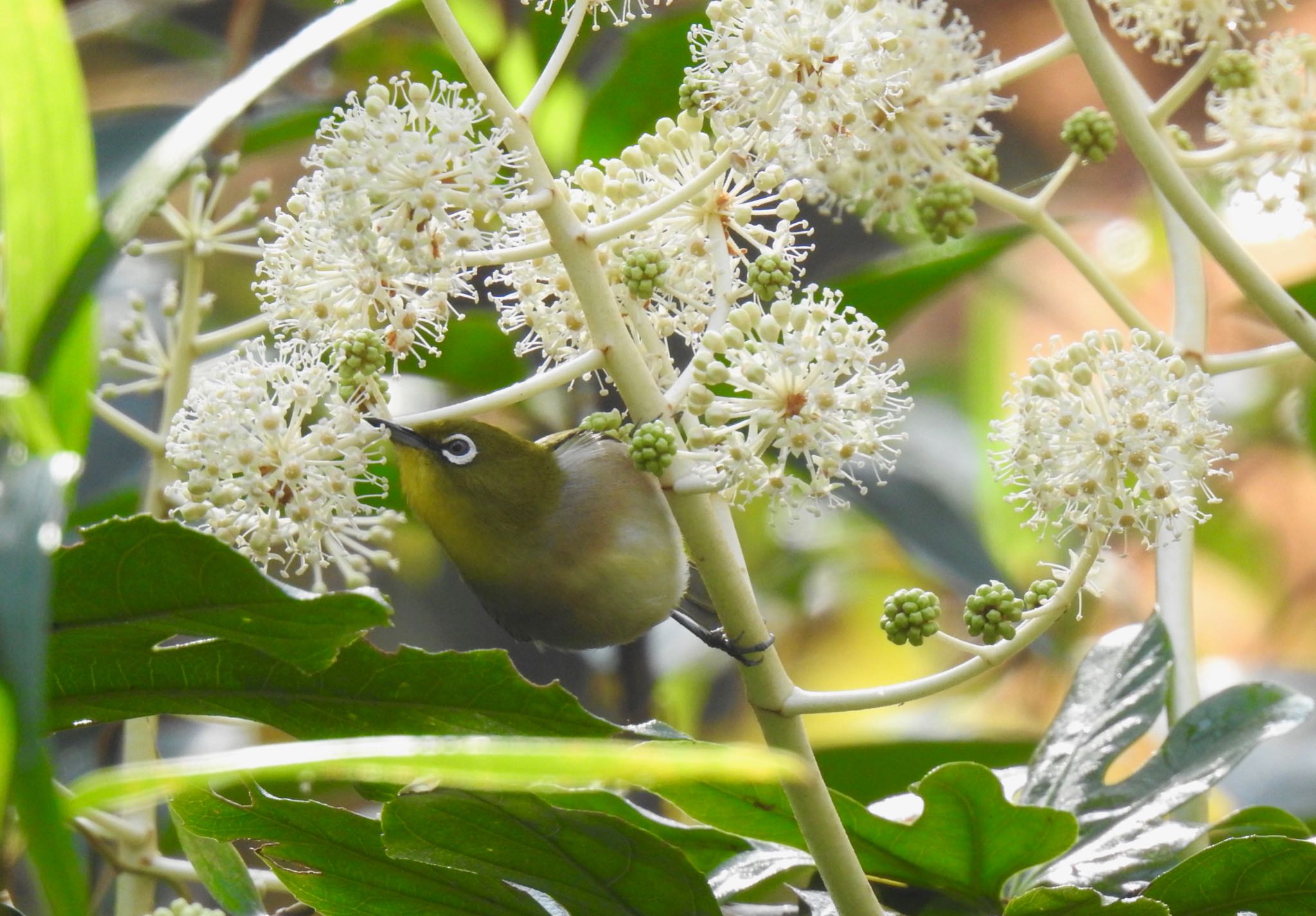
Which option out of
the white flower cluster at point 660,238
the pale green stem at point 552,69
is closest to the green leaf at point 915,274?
the white flower cluster at point 660,238

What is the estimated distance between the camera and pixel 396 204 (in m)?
0.68

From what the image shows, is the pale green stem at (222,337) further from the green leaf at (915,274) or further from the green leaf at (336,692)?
the green leaf at (915,274)

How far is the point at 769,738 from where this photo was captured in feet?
2.29

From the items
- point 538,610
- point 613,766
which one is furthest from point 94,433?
point 613,766

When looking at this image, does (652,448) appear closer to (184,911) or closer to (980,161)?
(184,911)

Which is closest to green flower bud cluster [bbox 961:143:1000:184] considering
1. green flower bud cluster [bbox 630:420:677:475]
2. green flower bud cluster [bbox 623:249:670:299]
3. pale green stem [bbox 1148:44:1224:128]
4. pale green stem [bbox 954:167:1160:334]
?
pale green stem [bbox 954:167:1160:334]

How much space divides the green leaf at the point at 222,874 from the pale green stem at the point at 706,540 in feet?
1.09

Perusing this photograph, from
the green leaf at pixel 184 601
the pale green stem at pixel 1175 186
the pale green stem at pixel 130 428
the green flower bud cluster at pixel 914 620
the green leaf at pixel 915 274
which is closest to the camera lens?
the green leaf at pixel 184 601

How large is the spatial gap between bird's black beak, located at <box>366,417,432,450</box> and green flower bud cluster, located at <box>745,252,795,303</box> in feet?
0.76

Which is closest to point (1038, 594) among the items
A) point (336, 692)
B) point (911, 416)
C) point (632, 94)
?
point (336, 692)

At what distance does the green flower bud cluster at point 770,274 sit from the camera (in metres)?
0.75

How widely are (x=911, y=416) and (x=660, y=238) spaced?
3.97 feet

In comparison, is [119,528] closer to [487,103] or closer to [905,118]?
[487,103]

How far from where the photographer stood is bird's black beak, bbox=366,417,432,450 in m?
0.77
